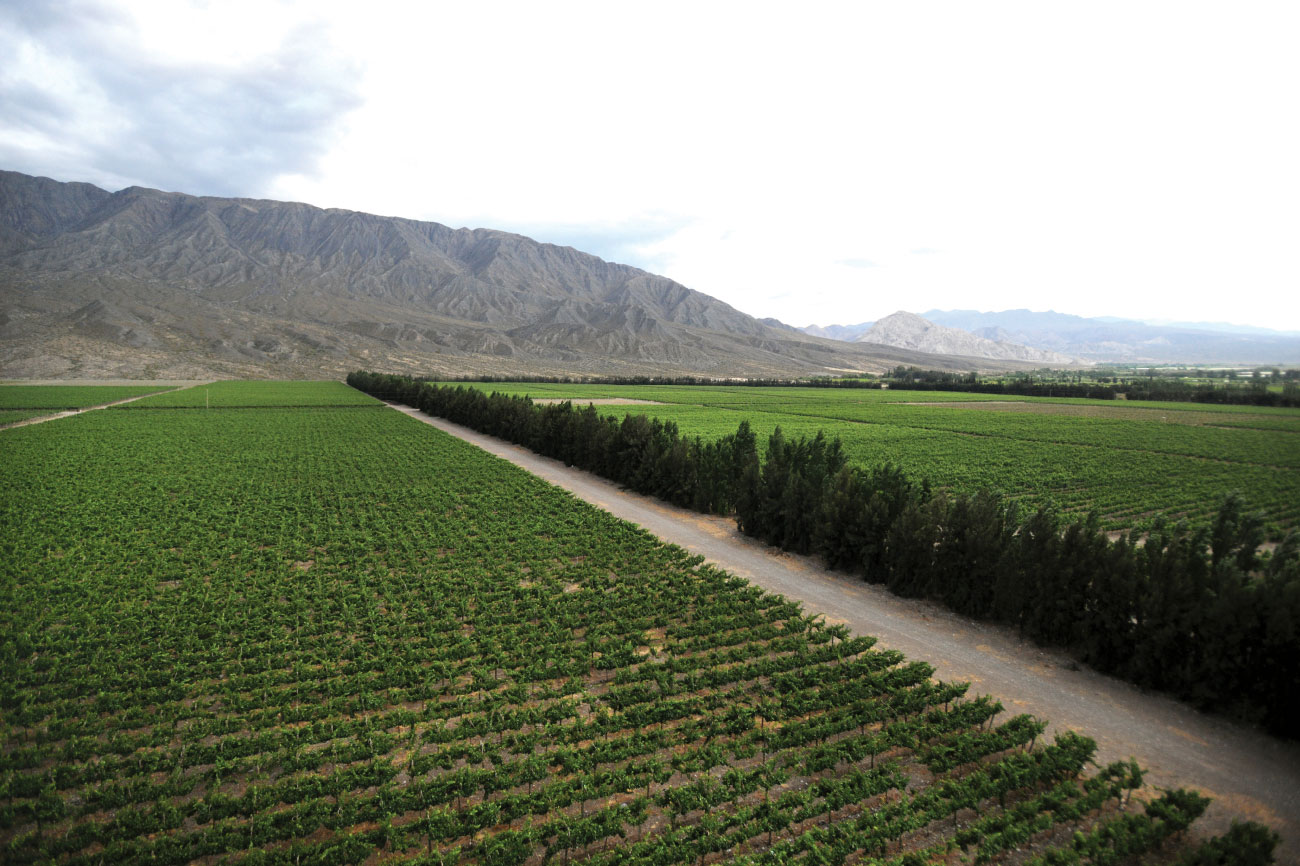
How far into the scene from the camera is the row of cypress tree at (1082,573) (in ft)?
34.0

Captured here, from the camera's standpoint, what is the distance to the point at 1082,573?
520 inches

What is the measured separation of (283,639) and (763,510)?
15.2 metres

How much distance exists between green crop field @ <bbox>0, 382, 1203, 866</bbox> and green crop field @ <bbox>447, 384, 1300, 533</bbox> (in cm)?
1080

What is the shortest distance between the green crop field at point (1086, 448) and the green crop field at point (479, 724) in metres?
10.8

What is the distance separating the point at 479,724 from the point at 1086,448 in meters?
50.2

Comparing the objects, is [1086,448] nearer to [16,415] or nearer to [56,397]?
[16,415]

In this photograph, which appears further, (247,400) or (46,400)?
(247,400)

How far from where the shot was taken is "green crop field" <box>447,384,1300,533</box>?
26719mm

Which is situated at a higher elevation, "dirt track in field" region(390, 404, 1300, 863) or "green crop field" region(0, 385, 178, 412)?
"dirt track in field" region(390, 404, 1300, 863)

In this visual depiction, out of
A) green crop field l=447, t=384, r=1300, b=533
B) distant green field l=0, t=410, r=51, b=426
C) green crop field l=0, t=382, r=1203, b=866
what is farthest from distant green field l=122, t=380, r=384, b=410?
green crop field l=0, t=382, r=1203, b=866

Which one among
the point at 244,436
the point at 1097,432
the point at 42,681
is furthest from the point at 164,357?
the point at 1097,432

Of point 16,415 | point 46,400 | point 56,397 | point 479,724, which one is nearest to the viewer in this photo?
point 479,724

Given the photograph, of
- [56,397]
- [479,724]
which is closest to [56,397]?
[56,397]

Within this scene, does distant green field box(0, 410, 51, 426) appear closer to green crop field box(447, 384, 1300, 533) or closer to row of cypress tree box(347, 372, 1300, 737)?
green crop field box(447, 384, 1300, 533)
